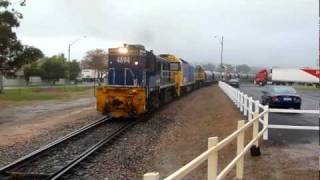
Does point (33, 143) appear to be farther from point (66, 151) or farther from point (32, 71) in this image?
point (32, 71)

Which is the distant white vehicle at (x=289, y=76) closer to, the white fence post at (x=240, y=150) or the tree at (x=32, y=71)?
the white fence post at (x=240, y=150)

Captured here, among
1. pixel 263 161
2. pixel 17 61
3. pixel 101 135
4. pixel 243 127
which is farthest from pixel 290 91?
pixel 17 61

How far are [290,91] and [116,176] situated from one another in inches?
797

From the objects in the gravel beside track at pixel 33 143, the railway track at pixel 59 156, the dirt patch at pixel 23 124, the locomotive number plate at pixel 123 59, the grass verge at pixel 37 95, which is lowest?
the grass verge at pixel 37 95

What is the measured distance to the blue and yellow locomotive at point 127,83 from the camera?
83.3 feet

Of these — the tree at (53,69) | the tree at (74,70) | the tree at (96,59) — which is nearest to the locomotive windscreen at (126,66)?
the tree at (96,59)

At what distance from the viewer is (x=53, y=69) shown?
365 feet

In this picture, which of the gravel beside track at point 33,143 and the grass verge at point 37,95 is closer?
the gravel beside track at point 33,143

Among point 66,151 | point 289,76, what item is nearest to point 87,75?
point 289,76

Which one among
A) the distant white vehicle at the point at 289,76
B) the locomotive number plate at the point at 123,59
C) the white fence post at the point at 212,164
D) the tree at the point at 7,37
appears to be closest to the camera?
the white fence post at the point at 212,164

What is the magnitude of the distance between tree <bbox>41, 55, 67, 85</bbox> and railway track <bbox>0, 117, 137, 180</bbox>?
8941 centimetres

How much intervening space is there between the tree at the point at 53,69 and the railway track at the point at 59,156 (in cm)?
8941

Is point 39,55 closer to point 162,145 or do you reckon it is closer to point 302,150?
point 162,145

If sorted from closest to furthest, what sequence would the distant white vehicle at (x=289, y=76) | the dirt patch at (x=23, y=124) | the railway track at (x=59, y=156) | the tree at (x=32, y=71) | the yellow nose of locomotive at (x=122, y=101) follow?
1. the railway track at (x=59, y=156)
2. the distant white vehicle at (x=289, y=76)
3. the dirt patch at (x=23, y=124)
4. the yellow nose of locomotive at (x=122, y=101)
5. the tree at (x=32, y=71)
